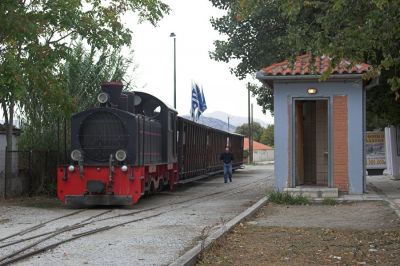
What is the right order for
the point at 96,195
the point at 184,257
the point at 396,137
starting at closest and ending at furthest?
the point at 184,257 → the point at 96,195 → the point at 396,137

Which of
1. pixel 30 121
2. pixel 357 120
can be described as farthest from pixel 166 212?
pixel 30 121

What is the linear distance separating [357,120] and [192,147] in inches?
355

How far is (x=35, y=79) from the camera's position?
15.4 metres

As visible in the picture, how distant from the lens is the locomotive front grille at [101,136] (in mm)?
15992

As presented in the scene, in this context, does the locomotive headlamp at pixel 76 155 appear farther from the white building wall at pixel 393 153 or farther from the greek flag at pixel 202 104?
the greek flag at pixel 202 104

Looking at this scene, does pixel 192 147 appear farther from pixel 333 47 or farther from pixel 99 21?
pixel 333 47

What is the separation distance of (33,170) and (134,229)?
8973mm

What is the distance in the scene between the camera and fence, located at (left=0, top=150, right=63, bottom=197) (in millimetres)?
18578

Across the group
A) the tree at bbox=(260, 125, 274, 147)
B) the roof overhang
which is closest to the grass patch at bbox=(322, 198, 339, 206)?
the roof overhang

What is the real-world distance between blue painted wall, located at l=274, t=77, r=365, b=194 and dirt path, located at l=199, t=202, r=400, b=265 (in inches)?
107

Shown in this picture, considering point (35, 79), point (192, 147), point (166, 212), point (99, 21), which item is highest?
point (99, 21)

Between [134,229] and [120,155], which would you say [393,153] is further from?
[134,229]

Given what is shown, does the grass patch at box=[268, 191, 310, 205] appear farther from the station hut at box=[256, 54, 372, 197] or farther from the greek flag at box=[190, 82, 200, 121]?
the greek flag at box=[190, 82, 200, 121]

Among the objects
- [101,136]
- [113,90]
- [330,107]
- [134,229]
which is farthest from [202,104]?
[134,229]
